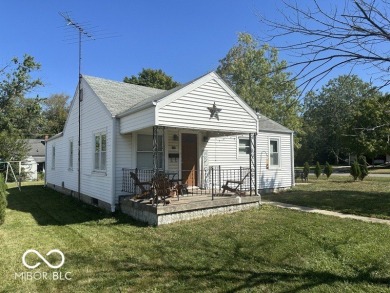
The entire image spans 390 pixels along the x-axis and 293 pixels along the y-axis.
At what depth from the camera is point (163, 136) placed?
9047 mm

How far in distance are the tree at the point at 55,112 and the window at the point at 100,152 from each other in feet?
135

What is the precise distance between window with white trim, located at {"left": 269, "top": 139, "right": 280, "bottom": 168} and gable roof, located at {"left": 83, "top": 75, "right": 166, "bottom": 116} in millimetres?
6742

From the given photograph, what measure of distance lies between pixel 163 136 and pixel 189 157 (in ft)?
10.8

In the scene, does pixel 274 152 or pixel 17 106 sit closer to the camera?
pixel 274 152

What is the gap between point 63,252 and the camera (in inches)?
Result: 243

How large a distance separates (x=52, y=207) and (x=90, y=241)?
5.99m

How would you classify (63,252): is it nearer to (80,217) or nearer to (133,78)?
(80,217)

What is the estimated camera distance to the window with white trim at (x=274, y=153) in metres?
15.6

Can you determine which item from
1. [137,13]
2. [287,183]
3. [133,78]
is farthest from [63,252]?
[133,78]

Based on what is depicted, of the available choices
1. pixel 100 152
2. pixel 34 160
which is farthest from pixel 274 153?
pixel 34 160

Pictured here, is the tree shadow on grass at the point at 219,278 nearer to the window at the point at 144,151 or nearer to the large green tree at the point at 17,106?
the window at the point at 144,151

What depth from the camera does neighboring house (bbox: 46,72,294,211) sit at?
29.6 feet

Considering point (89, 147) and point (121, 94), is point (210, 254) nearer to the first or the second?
point (89, 147)

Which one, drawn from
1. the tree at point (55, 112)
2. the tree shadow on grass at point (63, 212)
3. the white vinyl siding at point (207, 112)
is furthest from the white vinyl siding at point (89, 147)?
the tree at point (55, 112)
